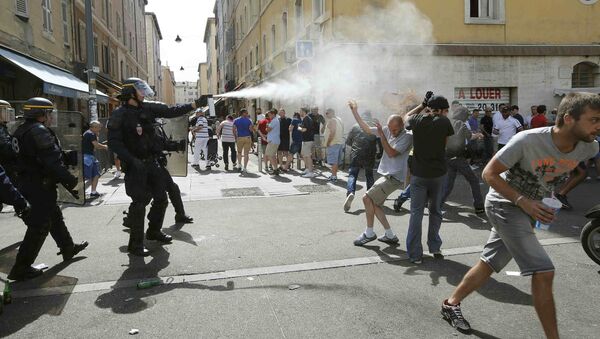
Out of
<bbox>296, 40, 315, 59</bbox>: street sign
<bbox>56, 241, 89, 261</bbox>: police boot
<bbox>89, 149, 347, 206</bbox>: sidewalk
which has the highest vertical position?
<bbox>296, 40, 315, 59</bbox>: street sign

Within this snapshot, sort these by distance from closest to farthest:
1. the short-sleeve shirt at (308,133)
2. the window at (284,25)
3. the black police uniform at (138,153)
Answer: the black police uniform at (138,153), the short-sleeve shirt at (308,133), the window at (284,25)

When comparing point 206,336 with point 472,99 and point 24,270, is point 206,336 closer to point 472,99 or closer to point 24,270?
point 24,270

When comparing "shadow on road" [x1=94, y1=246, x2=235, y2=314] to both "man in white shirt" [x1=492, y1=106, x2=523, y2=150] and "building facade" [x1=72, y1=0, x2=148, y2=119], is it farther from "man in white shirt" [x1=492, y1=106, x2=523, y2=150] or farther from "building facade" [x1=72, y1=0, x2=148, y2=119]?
"building facade" [x1=72, y1=0, x2=148, y2=119]

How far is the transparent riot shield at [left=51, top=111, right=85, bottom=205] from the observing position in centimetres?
609

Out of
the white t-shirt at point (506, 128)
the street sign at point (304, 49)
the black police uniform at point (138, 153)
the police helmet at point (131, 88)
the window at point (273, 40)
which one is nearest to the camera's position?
the black police uniform at point (138, 153)

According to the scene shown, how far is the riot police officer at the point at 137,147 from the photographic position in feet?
15.9

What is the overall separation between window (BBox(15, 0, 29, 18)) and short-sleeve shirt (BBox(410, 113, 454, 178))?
41.4 ft

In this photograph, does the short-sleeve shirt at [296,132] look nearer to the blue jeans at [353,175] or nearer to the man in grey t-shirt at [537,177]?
the blue jeans at [353,175]

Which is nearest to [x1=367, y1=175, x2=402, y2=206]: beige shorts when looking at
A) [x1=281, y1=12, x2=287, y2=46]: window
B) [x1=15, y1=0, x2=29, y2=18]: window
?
[x1=15, y1=0, x2=29, y2=18]: window

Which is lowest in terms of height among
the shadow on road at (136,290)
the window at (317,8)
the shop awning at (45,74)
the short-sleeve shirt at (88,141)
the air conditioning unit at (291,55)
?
the shadow on road at (136,290)

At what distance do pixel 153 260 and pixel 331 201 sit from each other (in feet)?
12.7

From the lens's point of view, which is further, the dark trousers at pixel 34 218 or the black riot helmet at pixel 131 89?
the black riot helmet at pixel 131 89

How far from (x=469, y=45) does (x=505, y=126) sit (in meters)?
4.73

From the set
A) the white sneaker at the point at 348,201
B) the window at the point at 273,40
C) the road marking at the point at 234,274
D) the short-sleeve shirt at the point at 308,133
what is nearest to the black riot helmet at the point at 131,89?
the road marking at the point at 234,274
